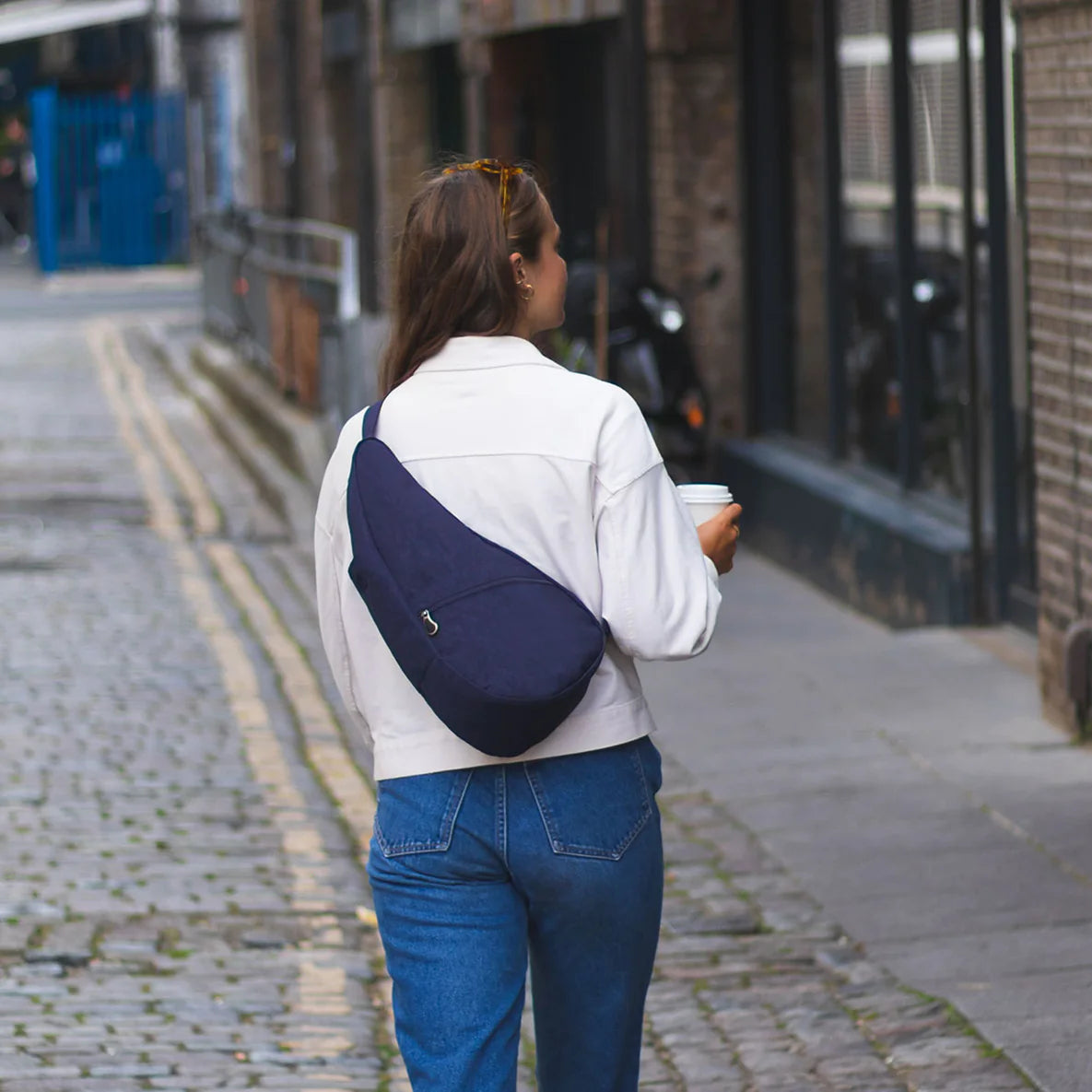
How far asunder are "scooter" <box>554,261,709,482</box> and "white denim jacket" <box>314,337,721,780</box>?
28.6 feet

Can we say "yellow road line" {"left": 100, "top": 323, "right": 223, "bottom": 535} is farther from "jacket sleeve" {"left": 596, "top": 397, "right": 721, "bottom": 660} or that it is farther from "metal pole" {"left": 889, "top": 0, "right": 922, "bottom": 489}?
"jacket sleeve" {"left": 596, "top": 397, "right": 721, "bottom": 660}

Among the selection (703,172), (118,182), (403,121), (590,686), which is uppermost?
(118,182)

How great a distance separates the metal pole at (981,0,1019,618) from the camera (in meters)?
9.01

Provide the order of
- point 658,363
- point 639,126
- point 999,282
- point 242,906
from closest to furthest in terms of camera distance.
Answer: point 242,906, point 999,282, point 658,363, point 639,126

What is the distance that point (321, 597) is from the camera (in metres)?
A: 3.25

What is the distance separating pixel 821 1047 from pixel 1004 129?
16.8ft

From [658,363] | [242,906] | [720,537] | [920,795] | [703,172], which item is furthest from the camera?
[703,172]

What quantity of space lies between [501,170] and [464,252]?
138 millimetres

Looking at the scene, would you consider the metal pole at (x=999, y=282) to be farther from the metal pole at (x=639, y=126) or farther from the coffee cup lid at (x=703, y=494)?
the coffee cup lid at (x=703, y=494)

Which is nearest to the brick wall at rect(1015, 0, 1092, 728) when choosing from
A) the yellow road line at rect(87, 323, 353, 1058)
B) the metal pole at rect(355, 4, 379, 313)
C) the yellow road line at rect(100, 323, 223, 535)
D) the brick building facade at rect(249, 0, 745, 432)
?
the brick building facade at rect(249, 0, 745, 432)

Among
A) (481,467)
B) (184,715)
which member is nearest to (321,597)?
(481,467)

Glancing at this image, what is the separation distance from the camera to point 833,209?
11180 mm

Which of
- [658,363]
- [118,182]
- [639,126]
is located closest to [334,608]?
[658,363]

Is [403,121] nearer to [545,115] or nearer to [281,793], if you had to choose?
[545,115]
